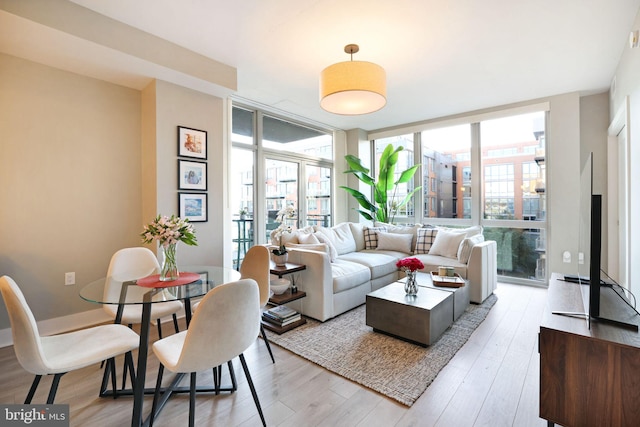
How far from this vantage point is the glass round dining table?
1438mm

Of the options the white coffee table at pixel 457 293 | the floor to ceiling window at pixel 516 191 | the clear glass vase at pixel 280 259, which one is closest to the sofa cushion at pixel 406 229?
the floor to ceiling window at pixel 516 191

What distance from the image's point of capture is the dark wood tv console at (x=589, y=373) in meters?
1.20

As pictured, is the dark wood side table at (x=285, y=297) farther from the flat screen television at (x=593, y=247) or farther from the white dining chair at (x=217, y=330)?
the flat screen television at (x=593, y=247)

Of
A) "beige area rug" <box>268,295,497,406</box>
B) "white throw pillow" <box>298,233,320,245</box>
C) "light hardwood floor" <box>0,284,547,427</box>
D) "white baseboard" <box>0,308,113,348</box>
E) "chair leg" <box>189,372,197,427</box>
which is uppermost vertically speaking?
"white throw pillow" <box>298,233,320,245</box>

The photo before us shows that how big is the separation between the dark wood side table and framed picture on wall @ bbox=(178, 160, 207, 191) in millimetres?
1216

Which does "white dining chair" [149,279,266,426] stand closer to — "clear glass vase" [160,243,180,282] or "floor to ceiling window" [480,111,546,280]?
"clear glass vase" [160,243,180,282]

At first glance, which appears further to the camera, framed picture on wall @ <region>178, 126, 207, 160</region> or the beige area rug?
framed picture on wall @ <region>178, 126, 207, 160</region>

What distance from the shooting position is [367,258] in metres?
3.80

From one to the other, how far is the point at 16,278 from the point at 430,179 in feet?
18.1

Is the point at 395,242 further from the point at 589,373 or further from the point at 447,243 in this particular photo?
the point at 589,373

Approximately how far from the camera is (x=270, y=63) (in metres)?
3.13

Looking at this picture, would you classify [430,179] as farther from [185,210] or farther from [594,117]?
[185,210]

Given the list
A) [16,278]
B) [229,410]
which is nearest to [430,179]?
[229,410]

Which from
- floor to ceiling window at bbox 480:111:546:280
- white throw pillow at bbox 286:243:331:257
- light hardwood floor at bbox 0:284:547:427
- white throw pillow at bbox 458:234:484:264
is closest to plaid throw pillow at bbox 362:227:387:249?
white throw pillow at bbox 458:234:484:264
